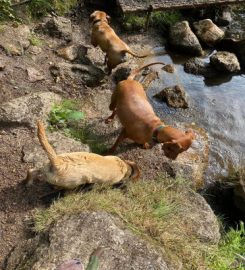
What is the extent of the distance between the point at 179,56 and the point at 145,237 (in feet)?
16.3

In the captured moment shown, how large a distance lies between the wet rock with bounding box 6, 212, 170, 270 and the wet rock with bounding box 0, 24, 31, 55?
11.8ft

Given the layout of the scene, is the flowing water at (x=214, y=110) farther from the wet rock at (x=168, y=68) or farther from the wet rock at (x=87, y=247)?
the wet rock at (x=87, y=247)

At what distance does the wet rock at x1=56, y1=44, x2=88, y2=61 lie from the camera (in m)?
6.94

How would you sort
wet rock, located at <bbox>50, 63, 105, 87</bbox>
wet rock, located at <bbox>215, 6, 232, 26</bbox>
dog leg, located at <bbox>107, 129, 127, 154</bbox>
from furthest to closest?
wet rock, located at <bbox>215, 6, 232, 26</bbox>, wet rock, located at <bbox>50, 63, 105, 87</bbox>, dog leg, located at <bbox>107, 129, 127, 154</bbox>

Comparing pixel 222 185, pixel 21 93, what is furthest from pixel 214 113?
pixel 21 93

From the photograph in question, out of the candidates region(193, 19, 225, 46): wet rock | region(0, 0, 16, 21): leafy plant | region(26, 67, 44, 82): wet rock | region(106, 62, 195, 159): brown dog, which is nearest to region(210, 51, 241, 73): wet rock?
region(193, 19, 225, 46): wet rock

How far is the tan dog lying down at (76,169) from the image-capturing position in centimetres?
396

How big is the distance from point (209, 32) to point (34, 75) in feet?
13.4

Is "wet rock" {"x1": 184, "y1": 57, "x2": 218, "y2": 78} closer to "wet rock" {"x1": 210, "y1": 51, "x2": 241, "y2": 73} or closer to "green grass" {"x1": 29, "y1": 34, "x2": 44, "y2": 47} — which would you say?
"wet rock" {"x1": 210, "y1": 51, "x2": 241, "y2": 73}

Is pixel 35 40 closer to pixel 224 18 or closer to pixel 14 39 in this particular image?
pixel 14 39

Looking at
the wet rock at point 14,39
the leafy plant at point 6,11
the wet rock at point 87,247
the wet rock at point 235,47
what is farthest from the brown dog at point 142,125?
the wet rock at point 235,47

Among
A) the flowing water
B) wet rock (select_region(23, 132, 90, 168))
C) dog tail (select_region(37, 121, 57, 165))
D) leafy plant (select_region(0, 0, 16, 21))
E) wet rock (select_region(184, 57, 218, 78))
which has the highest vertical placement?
dog tail (select_region(37, 121, 57, 165))

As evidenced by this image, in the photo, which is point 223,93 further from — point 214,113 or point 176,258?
point 176,258

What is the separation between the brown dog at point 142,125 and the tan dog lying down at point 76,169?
2.07 ft
